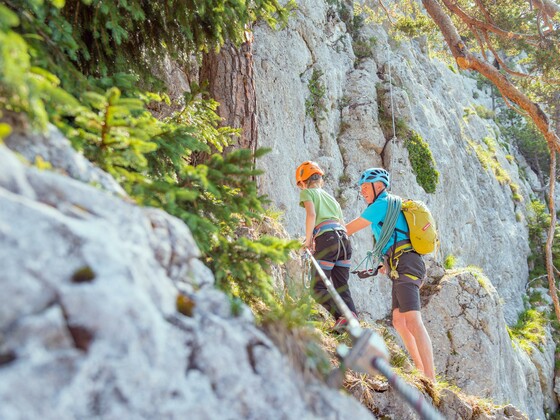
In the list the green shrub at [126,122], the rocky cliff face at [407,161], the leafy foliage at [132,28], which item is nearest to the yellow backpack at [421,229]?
the green shrub at [126,122]

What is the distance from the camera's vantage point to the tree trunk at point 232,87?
5.33 meters

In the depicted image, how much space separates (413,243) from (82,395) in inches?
158

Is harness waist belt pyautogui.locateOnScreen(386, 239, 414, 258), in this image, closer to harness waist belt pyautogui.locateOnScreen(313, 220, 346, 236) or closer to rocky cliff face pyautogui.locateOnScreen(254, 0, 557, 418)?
harness waist belt pyautogui.locateOnScreen(313, 220, 346, 236)

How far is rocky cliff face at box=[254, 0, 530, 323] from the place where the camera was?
9.90 metres

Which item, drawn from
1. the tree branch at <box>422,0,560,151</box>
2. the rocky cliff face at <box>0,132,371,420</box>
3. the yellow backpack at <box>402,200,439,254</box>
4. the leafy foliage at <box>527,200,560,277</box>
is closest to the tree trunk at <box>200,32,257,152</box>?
the yellow backpack at <box>402,200,439,254</box>

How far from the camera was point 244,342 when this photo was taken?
1910mm

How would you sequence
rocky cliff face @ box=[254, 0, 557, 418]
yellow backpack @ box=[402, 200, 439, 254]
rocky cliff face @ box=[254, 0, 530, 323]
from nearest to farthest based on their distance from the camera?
yellow backpack @ box=[402, 200, 439, 254]
rocky cliff face @ box=[254, 0, 557, 418]
rocky cliff face @ box=[254, 0, 530, 323]

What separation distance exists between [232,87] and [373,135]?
314 inches

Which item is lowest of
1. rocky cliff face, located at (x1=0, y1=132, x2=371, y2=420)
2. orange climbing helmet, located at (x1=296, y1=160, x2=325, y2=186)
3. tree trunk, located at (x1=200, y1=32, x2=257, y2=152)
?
rocky cliff face, located at (x1=0, y1=132, x2=371, y2=420)

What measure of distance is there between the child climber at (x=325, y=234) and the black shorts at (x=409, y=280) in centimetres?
61

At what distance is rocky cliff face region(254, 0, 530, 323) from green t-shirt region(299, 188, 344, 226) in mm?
1578

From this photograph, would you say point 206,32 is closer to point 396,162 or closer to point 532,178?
point 396,162

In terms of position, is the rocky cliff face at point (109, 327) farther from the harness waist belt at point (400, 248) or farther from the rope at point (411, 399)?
the harness waist belt at point (400, 248)

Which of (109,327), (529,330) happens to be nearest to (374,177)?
(109,327)
